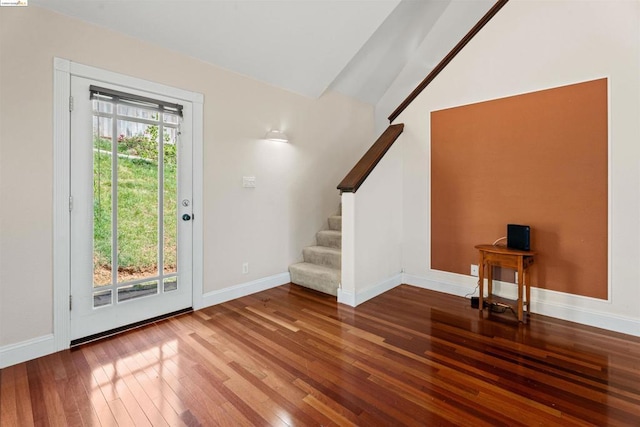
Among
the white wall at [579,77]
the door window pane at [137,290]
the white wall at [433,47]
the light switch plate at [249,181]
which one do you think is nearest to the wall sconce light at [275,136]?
the light switch plate at [249,181]

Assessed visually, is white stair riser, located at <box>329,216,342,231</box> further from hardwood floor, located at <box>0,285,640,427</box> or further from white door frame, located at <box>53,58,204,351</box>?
white door frame, located at <box>53,58,204,351</box>

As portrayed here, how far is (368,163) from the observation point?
10.9 feet

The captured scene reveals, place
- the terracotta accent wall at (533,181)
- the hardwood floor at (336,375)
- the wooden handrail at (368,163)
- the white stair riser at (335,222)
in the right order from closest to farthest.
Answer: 1. the hardwood floor at (336,375)
2. the terracotta accent wall at (533,181)
3. the wooden handrail at (368,163)
4. the white stair riser at (335,222)

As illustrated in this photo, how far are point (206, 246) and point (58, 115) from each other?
1.57 meters

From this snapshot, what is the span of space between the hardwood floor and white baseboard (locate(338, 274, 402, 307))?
1.07 ft

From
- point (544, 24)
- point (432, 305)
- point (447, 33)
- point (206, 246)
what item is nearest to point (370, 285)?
point (432, 305)

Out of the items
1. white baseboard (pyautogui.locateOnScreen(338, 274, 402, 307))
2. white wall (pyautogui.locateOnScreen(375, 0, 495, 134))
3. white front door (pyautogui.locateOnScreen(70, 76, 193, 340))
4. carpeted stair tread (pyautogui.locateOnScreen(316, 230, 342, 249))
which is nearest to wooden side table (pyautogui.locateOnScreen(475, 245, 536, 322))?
white baseboard (pyautogui.locateOnScreen(338, 274, 402, 307))

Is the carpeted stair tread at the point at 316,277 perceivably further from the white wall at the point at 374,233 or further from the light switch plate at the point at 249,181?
the light switch plate at the point at 249,181

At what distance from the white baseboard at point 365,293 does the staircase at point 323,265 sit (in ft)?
0.56

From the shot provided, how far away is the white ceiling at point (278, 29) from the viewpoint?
2.43m

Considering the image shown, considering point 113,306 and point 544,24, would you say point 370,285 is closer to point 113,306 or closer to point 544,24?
point 113,306

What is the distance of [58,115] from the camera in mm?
2221

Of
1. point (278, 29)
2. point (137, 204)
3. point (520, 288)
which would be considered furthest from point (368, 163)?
point (137, 204)

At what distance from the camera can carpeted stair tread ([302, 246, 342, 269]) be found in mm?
3719
